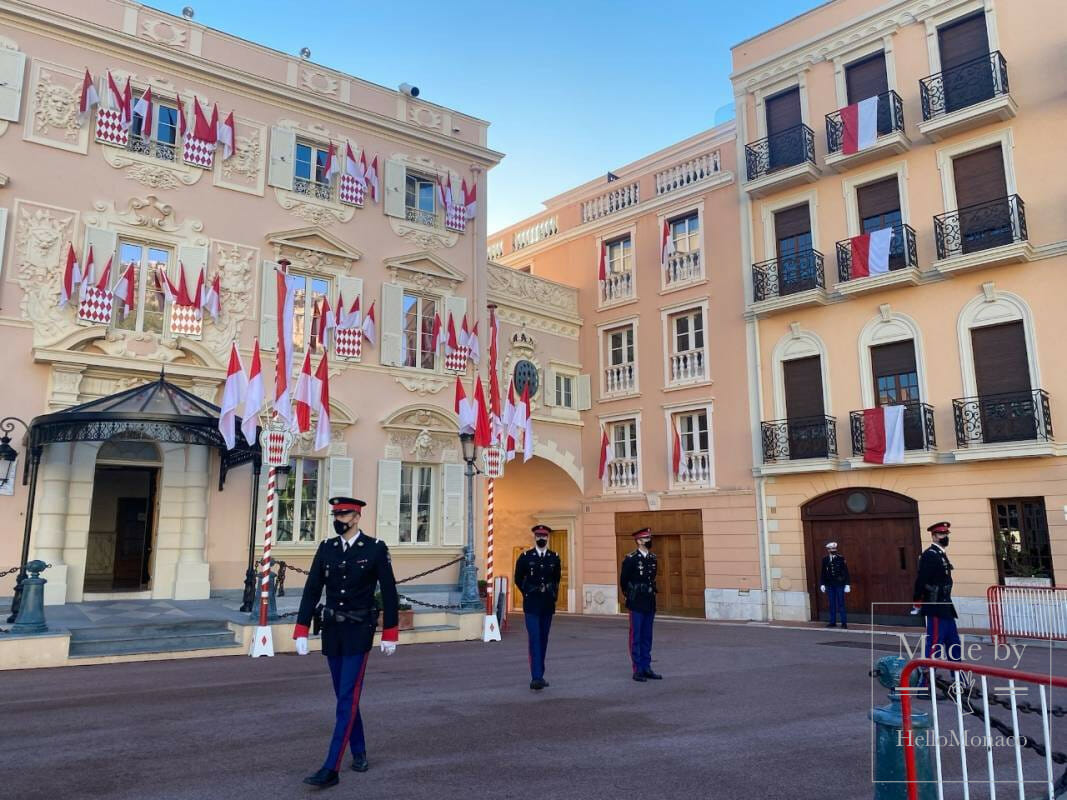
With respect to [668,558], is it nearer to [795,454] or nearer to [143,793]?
[795,454]

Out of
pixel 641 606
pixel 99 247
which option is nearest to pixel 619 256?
pixel 99 247

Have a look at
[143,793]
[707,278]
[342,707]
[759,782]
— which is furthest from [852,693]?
[707,278]

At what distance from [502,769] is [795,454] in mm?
16105

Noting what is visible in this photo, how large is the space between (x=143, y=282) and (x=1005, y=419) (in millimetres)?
18149

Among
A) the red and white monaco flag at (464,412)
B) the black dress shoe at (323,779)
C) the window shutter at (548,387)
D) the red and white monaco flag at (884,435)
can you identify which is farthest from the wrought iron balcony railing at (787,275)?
the black dress shoe at (323,779)

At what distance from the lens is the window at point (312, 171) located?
1923 centimetres

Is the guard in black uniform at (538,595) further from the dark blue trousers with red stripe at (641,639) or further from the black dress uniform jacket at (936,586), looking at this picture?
the black dress uniform jacket at (936,586)

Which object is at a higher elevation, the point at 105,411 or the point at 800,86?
A: the point at 800,86

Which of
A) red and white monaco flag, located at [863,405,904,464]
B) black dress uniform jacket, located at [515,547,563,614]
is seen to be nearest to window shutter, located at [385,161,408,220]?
red and white monaco flag, located at [863,405,904,464]

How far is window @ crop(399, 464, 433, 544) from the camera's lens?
19750mm

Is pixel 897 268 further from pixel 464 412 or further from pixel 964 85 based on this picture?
pixel 464 412

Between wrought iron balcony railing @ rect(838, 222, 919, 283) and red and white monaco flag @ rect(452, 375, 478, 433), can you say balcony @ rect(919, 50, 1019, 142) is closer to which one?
wrought iron balcony railing @ rect(838, 222, 919, 283)

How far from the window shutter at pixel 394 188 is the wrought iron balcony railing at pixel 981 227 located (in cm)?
1282

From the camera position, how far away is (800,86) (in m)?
21.9
